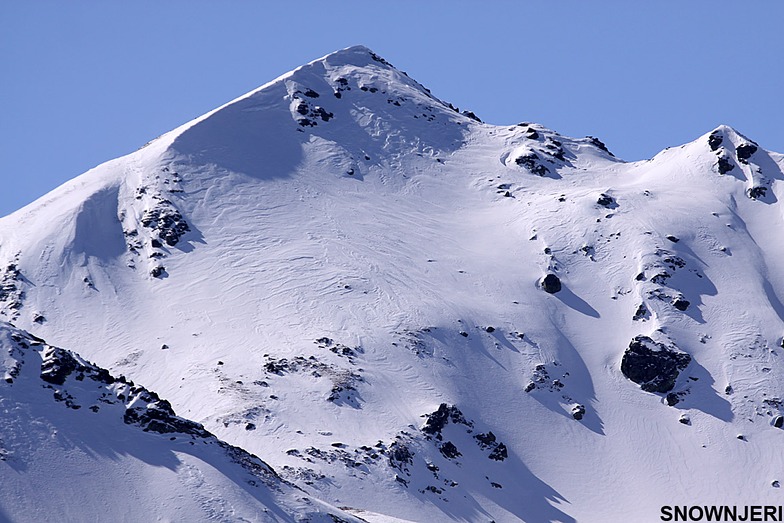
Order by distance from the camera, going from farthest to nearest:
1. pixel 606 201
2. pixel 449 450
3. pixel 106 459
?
pixel 606 201, pixel 449 450, pixel 106 459

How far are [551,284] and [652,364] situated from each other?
1420cm

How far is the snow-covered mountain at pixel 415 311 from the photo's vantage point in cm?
9356

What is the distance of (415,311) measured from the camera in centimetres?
11250

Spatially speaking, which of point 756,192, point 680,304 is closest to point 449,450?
point 680,304

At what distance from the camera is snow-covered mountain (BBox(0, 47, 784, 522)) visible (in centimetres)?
9356

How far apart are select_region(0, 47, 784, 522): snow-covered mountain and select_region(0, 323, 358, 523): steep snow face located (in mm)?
242

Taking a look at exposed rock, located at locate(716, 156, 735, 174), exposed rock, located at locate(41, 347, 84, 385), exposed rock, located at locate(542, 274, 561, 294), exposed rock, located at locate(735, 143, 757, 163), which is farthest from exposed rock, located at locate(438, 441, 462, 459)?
exposed rock, located at locate(735, 143, 757, 163)

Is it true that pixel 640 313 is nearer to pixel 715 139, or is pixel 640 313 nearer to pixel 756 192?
pixel 756 192

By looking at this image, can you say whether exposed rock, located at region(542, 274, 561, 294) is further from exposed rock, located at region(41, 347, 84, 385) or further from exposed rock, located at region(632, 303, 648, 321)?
exposed rock, located at region(41, 347, 84, 385)

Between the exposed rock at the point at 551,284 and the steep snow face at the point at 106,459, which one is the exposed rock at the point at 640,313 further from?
the steep snow face at the point at 106,459

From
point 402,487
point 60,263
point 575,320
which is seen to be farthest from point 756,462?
point 60,263

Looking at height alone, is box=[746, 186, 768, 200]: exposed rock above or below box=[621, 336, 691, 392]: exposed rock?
above

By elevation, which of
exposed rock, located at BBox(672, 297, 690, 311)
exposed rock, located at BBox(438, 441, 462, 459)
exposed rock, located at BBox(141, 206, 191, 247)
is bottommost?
exposed rock, located at BBox(438, 441, 462, 459)

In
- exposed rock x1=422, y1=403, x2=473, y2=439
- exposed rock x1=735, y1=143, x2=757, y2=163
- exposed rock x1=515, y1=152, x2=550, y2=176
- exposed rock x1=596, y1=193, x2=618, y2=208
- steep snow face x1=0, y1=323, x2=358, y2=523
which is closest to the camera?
steep snow face x1=0, y1=323, x2=358, y2=523
